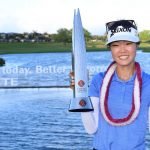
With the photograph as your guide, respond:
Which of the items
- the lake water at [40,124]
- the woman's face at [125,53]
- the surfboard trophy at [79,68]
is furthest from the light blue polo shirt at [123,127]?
the lake water at [40,124]

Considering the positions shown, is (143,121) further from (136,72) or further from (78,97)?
(78,97)

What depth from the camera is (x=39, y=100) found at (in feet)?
78.5

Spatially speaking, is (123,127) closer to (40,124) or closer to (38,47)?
(40,124)

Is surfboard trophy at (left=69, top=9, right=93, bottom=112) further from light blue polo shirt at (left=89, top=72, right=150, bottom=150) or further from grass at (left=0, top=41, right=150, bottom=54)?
grass at (left=0, top=41, right=150, bottom=54)

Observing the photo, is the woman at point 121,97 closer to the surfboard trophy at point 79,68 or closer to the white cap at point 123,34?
the white cap at point 123,34

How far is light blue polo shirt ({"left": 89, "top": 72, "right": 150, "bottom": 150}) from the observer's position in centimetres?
353

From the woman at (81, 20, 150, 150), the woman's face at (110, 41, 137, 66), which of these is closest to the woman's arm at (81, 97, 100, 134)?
the woman at (81, 20, 150, 150)

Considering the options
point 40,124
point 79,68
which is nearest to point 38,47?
point 40,124

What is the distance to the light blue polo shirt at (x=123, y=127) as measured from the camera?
11.6 ft

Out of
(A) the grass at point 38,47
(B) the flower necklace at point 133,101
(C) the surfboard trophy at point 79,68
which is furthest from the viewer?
(A) the grass at point 38,47

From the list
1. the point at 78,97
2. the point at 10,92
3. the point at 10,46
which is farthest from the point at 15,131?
the point at 10,46

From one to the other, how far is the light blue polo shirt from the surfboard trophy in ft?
0.71

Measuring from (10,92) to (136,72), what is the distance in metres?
25.8

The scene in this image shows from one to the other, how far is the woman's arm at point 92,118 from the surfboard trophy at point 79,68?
0.05 meters
